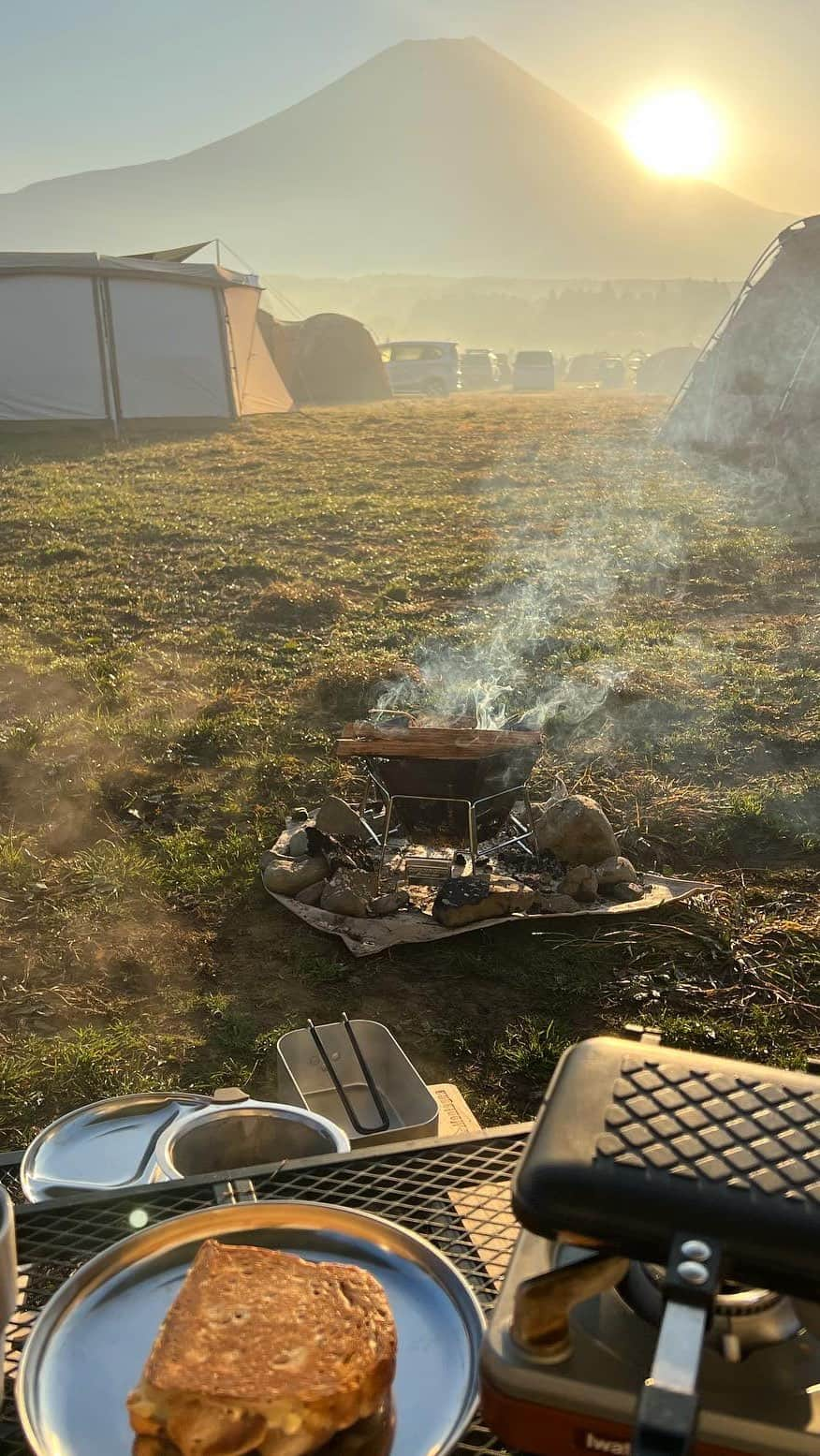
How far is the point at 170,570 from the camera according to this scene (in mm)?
10641

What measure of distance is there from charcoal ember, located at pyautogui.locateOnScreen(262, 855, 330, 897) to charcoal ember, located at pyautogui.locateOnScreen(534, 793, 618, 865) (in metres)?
0.92

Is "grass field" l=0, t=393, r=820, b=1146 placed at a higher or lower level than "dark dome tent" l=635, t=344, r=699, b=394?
lower

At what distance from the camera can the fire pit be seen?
15.3 ft

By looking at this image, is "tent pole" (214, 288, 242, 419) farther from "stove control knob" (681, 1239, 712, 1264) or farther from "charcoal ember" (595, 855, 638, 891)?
"stove control knob" (681, 1239, 712, 1264)

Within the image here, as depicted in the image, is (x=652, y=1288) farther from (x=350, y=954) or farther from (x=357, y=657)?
(x=357, y=657)

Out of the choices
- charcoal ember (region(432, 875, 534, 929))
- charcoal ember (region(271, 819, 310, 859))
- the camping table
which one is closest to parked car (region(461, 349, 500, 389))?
charcoal ember (region(271, 819, 310, 859))

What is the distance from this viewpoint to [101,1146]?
1944 mm

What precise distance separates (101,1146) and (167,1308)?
87 centimetres

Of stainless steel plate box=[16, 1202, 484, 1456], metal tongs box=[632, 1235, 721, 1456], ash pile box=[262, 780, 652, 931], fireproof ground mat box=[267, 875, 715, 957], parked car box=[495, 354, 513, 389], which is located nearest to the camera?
metal tongs box=[632, 1235, 721, 1456]

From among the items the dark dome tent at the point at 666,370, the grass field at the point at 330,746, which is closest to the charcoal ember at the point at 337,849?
the grass field at the point at 330,746

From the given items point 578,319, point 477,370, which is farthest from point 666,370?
point 578,319

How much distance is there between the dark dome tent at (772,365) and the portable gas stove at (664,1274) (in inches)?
583

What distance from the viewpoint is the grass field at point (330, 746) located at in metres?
4.15

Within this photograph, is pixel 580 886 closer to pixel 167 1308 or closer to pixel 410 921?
pixel 410 921
